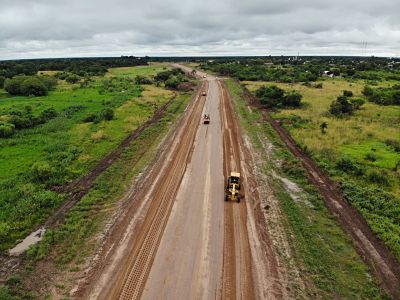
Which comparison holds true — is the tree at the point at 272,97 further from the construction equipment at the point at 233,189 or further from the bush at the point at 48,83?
the bush at the point at 48,83

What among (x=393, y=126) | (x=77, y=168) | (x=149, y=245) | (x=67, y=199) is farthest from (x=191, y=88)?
(x=149, y=245)

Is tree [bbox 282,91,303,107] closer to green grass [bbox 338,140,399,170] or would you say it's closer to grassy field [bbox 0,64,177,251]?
green grass [bbox 338,140,399,170]

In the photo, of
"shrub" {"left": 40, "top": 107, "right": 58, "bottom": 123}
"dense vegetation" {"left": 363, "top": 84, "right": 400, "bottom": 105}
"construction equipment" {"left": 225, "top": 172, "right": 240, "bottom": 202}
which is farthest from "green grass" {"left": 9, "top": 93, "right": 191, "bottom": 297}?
"dense vegetation" {"left": 363, "top": 84, "right": 400, "bottom": 105}

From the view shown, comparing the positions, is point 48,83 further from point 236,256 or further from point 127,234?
point 236,256

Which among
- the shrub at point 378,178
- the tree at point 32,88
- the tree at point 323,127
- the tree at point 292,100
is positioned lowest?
the shrub at point 378,178

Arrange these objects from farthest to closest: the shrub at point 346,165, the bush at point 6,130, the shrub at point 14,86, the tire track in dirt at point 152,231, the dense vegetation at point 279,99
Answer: the shrub at point 14,86
the dense vegetation at point 279,99
the bush at point 6,130
the shrub at point 346,165
the tire track in dirt at point 152,231

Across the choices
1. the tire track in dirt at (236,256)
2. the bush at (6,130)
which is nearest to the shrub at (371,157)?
the tire track in dirt at (236,256)
